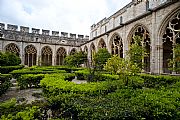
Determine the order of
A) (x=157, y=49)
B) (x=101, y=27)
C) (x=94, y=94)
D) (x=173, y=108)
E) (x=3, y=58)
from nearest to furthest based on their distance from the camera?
(x=173, y=108)
(x=94, y=94)
(x=157, y=49)
(x=3, y=58)
(x=101, y=27)

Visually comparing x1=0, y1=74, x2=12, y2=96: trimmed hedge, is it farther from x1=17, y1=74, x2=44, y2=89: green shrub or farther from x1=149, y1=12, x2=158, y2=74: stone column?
x1=149, y1=12, x2=158, y2=74: stone column

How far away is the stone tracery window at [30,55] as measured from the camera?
3297 centimetres

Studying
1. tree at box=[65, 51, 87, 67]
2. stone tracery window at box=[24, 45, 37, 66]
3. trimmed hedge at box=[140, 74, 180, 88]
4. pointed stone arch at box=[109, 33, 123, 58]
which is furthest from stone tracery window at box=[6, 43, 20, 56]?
trimmed hedge at box=[140, 74, 180, 88]

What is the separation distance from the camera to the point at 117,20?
2528 cm

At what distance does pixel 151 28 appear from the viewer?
49.2 feet

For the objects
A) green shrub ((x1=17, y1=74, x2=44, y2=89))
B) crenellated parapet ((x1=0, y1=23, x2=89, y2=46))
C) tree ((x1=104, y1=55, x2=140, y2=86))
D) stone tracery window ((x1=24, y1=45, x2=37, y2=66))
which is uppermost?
crenellated parapet ((x1=0, y1=23, x2=89, y2=46))

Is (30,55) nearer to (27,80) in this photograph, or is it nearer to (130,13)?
(130,13)

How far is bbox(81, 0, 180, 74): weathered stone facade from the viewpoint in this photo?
43.5 ft

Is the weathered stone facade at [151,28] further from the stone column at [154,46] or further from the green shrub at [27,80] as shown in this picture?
the green shrub at [27,80]

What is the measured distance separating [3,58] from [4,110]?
19.0m

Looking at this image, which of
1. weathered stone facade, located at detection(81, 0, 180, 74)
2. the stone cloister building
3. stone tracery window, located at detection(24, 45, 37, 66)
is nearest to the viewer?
weathered stone facade, located at detection(81, 0, 180, 74)

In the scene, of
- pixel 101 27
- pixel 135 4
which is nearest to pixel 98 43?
pixel 101 27

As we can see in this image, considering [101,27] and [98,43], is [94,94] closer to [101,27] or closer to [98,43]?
[98,43]

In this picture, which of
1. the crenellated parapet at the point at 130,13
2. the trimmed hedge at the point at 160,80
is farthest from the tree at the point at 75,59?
the trimmed hedge at the point at 160,80
